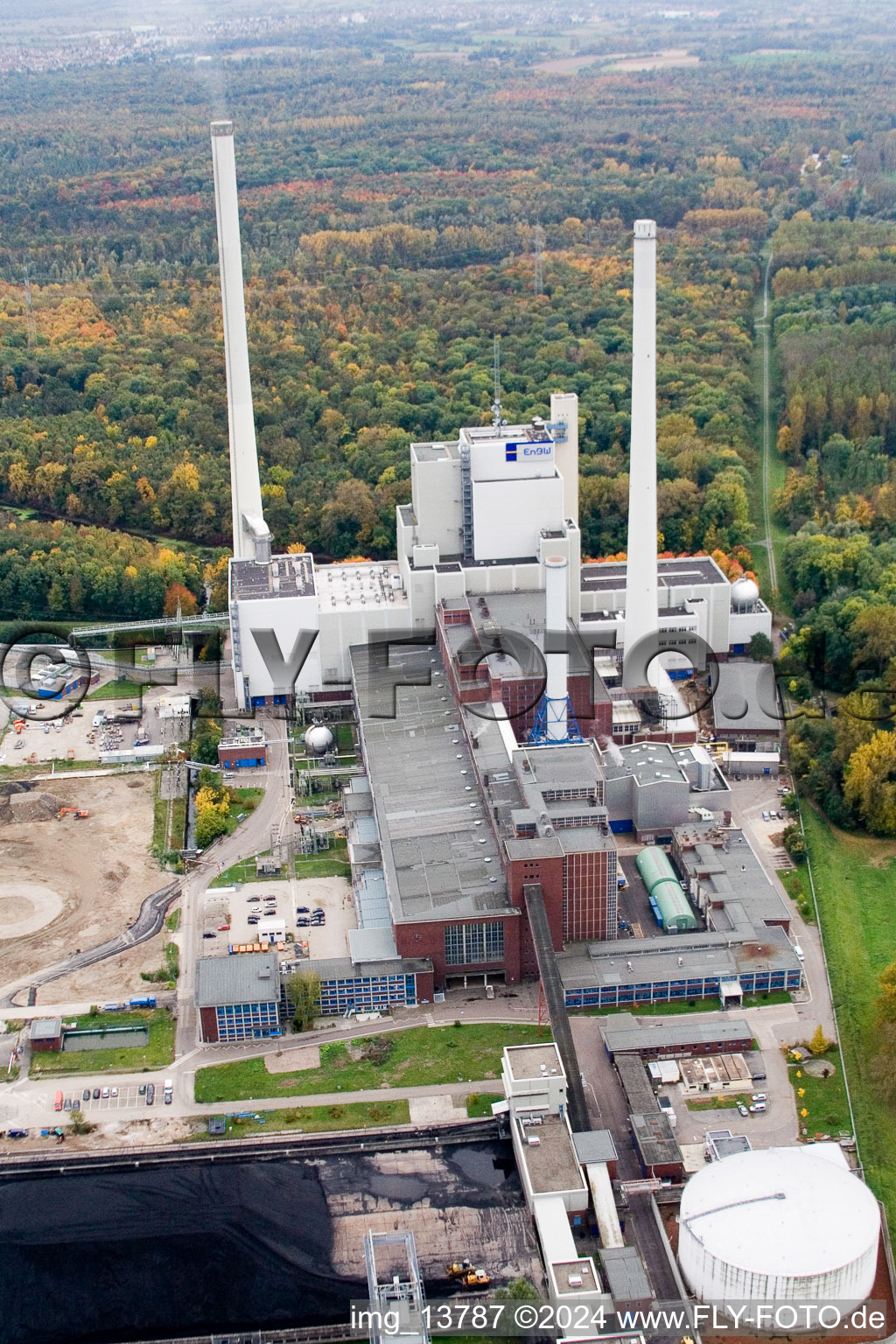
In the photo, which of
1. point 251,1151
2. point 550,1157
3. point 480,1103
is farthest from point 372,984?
point 550,1157

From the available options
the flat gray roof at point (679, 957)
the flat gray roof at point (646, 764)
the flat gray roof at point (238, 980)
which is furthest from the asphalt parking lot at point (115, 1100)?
the flat gray roof at point (646, 764)

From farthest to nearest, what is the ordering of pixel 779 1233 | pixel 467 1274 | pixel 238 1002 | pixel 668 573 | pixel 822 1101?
1. pixel 668 573
2. pixel 238 1002
3. pixel 822 1101
4. pixel 467 1274
5. pixel 779 1233

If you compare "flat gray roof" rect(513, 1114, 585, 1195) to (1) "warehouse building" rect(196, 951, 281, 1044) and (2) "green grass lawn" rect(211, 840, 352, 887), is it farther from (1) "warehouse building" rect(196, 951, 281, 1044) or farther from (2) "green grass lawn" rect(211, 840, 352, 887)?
(2) "green grass lawn" rect(211, 840, 352, 887)

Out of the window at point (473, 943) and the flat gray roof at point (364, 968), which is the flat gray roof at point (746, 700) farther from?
the flat gray roof at point (364, 968)

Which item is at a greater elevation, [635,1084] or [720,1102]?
[635,1084]

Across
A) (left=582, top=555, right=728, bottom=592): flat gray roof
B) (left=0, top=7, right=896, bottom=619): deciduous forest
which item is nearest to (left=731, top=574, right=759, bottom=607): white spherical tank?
(left=582, top=555, right=728, bottom=592): flat gray roof

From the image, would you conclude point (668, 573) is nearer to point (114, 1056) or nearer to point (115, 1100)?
point (114, 1056)
